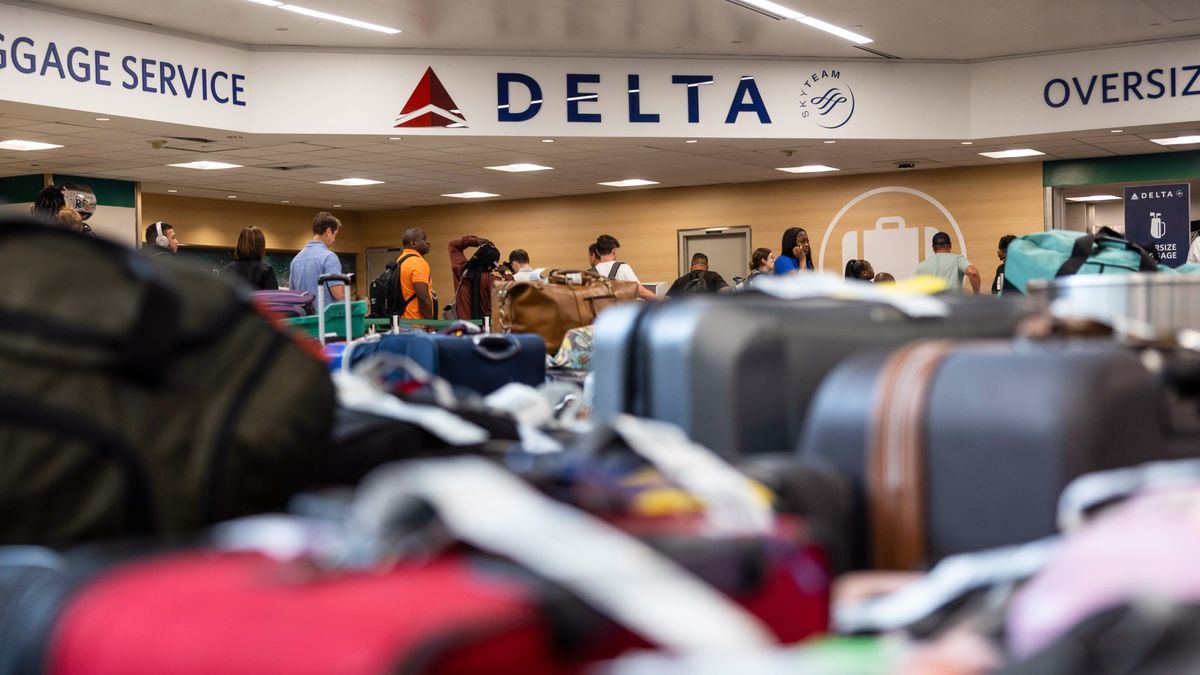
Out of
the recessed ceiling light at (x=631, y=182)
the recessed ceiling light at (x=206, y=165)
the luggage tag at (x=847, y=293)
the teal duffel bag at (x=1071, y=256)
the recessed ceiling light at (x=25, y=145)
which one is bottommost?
the luggage tag at (x=847, y=293)

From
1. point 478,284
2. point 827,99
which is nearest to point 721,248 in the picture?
point 827,99

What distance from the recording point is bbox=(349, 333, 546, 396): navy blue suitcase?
3568 millimetres

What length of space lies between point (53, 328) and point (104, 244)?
10cm

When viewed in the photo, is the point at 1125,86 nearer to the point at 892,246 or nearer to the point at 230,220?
the point at 892,246

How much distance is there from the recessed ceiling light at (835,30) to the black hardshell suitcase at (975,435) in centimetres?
944

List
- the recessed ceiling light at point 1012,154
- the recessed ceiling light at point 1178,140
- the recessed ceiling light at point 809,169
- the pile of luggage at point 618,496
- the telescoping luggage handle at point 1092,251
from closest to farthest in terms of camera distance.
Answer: the pile of luggage at point 618,496 < the telescoping luggage handle at point 1092,251 < the recessed ceiling light at point 1178,140 < the recessed ceiling light at point 1012,154 < the recessed ceiling light at point 809,169

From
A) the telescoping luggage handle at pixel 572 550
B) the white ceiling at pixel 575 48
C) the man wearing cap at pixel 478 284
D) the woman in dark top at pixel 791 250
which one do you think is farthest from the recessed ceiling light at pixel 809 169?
the telescoping luggage handle at pixel 572 550

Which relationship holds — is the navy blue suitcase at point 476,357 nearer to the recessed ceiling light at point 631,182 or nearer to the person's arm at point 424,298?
the person's arm at point 424,298

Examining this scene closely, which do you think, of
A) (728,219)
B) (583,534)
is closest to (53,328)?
(583,534)

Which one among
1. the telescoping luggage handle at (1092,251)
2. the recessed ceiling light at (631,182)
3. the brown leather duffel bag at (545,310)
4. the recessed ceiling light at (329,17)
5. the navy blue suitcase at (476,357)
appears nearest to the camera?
the telescoping luggage handle at (1092,251)

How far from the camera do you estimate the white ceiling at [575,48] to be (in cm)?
951

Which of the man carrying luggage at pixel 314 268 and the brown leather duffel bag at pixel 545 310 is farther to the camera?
the man carrying luggage at pixel 314 268

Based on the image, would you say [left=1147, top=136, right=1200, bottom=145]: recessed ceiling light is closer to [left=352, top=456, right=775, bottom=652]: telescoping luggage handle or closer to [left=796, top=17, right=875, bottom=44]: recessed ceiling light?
[left=796, top=17, right=875, bottom=44]: recessed ceiling light

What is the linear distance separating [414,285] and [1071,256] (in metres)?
5.52
